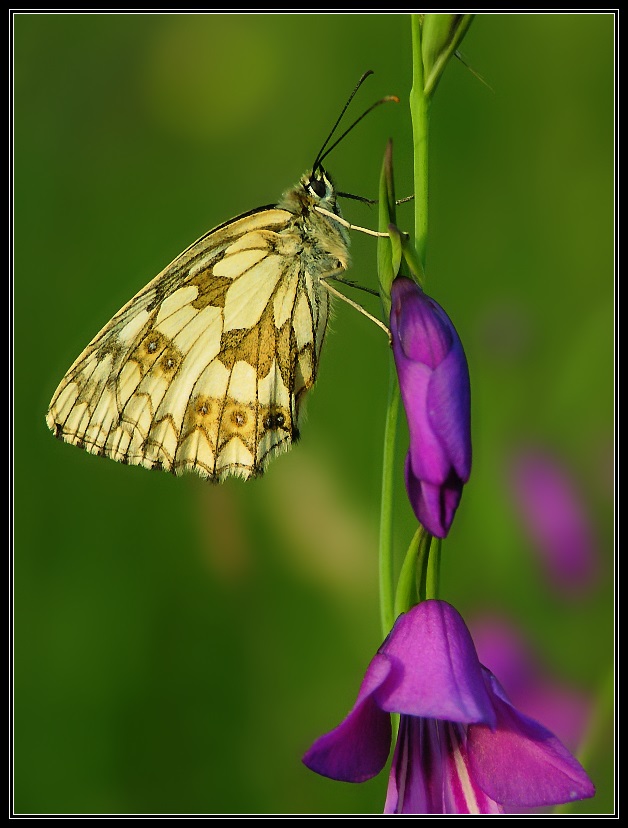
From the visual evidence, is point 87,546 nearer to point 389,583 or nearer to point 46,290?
A: point 46,290

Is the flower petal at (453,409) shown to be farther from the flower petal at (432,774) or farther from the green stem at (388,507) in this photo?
the flower petal at (432,774)

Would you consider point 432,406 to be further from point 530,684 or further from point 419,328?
point 530,684

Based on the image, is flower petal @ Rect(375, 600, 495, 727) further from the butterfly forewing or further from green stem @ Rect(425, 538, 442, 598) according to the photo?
the butterfly forewing

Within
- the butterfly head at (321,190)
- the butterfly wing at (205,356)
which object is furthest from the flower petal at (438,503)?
the butterfly head at (321,190)

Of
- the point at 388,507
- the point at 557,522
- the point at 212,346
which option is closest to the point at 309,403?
the point at 557,522

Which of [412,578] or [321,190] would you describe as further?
[321,190]

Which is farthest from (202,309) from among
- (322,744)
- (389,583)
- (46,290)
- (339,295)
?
(46,290)
